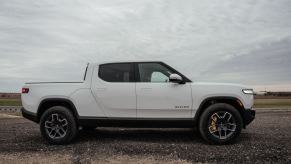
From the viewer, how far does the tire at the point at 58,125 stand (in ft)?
26.2

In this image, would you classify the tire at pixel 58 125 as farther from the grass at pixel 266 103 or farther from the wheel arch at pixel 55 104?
the grass at pixel 266 103

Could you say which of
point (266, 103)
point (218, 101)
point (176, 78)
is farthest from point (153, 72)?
point (266, 103)

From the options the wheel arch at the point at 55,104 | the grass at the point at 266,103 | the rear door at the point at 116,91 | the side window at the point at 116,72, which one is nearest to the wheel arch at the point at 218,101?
the rear door at the point at 116,91

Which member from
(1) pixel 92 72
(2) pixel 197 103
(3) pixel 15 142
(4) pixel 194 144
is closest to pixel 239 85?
(2) pixel 197 103

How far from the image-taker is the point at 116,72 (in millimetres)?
8273

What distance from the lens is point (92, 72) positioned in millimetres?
8336

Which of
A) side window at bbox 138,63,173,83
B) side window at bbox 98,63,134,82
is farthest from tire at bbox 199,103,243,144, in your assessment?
side window at bbox 98,63,134,82

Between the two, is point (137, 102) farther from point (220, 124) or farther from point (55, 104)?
point (55, 104)

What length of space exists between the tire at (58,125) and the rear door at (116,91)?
74cm

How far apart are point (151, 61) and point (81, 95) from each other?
173 cm

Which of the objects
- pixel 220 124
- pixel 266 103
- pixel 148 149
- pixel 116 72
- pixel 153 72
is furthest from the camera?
pixel 266 103

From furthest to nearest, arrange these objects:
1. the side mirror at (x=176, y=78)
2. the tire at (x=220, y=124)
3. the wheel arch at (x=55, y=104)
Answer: the wheel arch at (x=55, y=104), the side mirror at (x=176, y=78), the tire at (x=220, y=124)

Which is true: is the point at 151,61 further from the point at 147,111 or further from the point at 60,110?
the point at 60,110

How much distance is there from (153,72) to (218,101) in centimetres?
155
